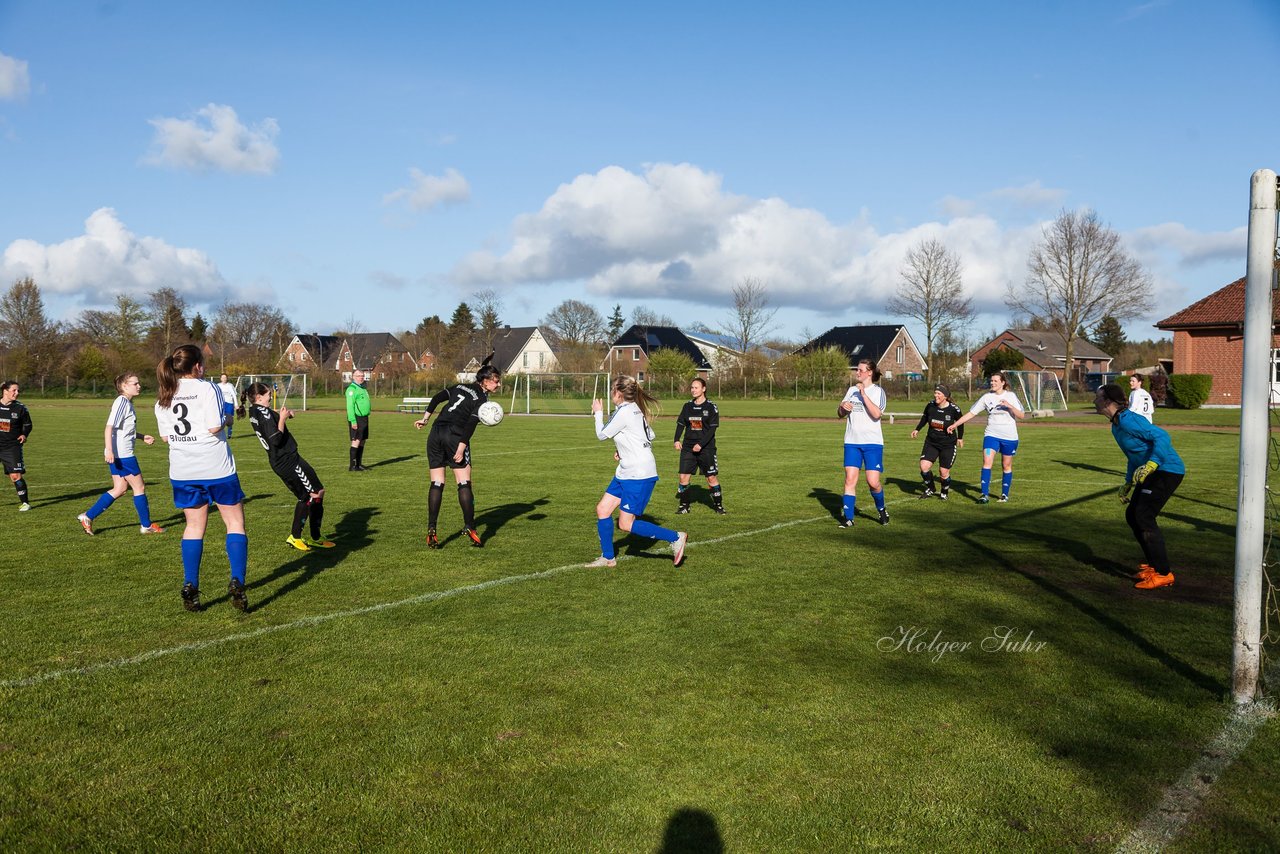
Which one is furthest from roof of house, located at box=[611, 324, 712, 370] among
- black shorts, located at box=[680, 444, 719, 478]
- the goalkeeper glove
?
the goalkeeper glove

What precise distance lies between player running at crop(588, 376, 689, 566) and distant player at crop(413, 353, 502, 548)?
185 centimetres

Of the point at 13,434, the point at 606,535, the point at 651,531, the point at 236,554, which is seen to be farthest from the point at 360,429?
the point at 236,554

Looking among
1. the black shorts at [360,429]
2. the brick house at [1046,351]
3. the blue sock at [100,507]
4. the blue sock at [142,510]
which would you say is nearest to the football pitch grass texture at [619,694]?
the blue sock at [100,507]

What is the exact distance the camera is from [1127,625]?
6652 millimetres

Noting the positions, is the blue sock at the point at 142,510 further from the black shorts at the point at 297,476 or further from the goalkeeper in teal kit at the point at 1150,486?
the goalkeeper in teal kit at the point at 1150,486

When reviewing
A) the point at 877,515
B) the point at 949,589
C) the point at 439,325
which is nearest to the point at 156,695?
the point at 949,589

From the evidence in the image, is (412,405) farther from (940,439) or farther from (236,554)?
(236,554)

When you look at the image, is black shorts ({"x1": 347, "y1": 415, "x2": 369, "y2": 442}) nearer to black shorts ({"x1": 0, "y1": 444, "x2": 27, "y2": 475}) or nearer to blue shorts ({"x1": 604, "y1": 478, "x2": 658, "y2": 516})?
black shorts ({"x1": 0, "y1": 444, "x2": 27, "y2": 475})

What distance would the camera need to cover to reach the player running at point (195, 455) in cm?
657

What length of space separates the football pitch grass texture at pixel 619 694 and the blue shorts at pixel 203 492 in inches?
34.1

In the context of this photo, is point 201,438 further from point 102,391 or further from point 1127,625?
point 102,391

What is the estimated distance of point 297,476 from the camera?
9727 mm

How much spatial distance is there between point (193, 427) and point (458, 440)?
11.1 ft

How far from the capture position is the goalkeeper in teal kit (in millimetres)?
7789
